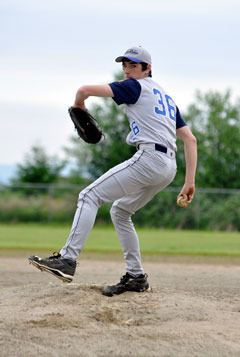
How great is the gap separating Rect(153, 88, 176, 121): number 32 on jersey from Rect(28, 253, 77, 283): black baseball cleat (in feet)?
4.97

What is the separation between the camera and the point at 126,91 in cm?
765

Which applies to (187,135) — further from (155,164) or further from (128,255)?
(128,255)

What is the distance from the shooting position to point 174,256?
1700 centimetres

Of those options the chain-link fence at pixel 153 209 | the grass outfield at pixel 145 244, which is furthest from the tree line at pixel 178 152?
the grass outfield at pixel 145 244

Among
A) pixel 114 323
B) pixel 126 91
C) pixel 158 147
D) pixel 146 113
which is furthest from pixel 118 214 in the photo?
pixel 114 323

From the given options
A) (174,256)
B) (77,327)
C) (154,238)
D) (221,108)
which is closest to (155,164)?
(77,327)

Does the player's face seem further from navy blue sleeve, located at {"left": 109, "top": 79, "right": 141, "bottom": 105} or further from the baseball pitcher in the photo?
navy blue sleeve, located at {"left": 109, "top": 79, "right": 141, "bottom": 105}

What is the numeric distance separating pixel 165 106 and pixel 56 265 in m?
1.69

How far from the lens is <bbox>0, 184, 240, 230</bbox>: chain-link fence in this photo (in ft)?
101

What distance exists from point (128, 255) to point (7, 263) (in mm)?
6309

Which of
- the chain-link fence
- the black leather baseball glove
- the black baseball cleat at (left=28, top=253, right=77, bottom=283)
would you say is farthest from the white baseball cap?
the chain-link fence

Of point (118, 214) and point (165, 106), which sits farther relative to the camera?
point (118, 214)

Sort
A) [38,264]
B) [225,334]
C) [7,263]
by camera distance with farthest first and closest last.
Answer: [7,263] → [38,264] → [225,334]

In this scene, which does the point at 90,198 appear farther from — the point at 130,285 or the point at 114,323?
the point at 114,323
